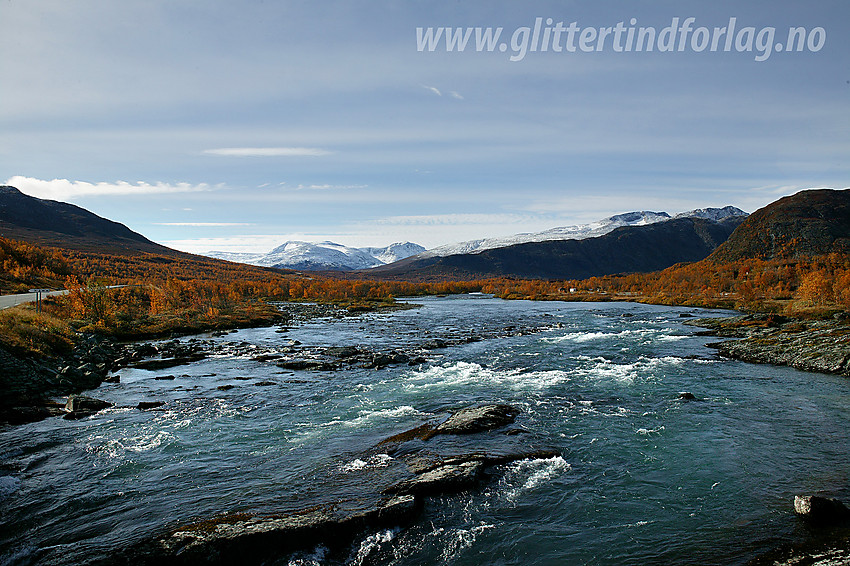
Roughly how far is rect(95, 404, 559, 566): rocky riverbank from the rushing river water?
13.2 inches

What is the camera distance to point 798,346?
3166 cm

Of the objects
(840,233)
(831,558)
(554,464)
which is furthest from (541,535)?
(840,233)

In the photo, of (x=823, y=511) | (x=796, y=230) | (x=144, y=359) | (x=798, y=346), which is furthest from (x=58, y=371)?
(x=796, y=230)

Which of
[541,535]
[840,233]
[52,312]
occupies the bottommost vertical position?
[541,535]

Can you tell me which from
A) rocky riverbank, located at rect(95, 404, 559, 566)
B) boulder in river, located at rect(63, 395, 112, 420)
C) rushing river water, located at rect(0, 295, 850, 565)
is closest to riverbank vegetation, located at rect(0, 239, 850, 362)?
boulder in river, located at rect(63, 395, 112, 420)

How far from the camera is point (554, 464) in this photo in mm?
14352

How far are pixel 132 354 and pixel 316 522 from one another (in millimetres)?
30201

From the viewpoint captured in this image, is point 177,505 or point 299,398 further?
point 299,398

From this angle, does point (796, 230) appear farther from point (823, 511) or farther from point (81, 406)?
point (81, 406)

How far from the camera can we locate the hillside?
140m

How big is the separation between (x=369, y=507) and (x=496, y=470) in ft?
15.2

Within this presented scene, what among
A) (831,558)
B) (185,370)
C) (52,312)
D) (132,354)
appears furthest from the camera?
(52,312)

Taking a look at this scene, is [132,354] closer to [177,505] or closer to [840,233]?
[177,505]

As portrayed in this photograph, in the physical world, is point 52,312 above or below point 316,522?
above
